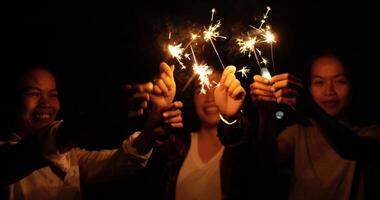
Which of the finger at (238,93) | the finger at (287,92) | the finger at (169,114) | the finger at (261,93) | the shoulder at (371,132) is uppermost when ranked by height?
the finger at (238,93)

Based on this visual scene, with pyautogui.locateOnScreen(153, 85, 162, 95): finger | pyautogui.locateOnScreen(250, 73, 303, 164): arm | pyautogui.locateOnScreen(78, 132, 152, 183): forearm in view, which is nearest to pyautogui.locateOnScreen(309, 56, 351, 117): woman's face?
pyautogui.locateOnScreen(250, 73, 303, 164): arm

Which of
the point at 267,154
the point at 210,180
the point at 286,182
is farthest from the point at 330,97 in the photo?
the point at 210,180

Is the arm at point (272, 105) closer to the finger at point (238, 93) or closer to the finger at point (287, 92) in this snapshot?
the finger at point (287, 92)

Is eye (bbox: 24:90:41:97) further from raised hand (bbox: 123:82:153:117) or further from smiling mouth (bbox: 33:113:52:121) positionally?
raised hand (bbox: 123:82:153:117)

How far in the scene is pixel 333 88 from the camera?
13.9ft

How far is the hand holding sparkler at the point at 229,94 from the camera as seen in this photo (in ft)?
12.7

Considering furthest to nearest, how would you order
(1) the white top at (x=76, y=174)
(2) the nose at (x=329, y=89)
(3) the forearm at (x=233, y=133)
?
(2) the nose at (x=329, y=89) → (3) the forearm at (x=233, y=133) → (1) the white top at (x=76, y=174)

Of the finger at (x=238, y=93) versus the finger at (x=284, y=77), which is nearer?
the finger at (x=284, y=77)

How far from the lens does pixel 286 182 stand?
4859 mm

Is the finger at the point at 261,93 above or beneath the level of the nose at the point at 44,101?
beneath

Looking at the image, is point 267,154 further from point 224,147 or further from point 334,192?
point 334,192

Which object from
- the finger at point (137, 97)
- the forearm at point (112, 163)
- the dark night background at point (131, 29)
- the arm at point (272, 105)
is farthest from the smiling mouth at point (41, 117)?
the arm at point (272, 105)

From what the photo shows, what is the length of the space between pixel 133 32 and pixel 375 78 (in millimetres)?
3385

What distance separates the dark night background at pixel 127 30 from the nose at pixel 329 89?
99 centimetres
